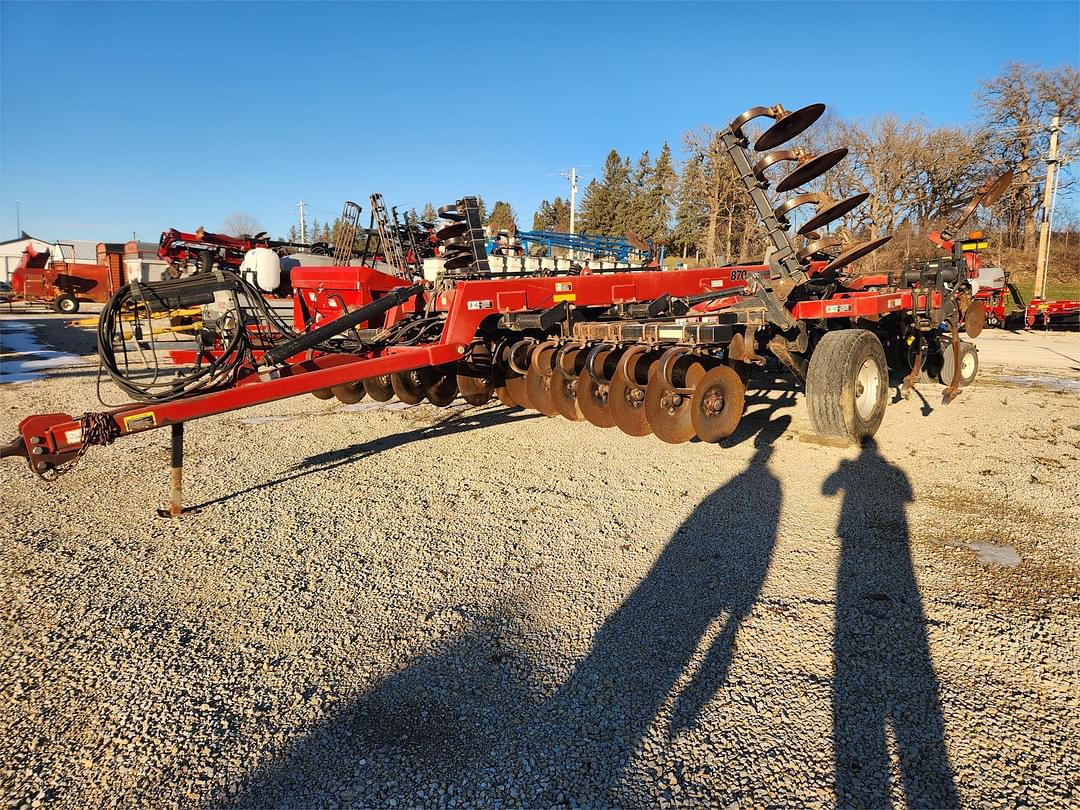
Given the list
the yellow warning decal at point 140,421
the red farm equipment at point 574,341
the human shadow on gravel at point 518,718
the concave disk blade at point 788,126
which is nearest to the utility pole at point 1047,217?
the red farm equipment at point 574,341

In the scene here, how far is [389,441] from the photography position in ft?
21.2

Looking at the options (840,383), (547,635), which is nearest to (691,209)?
(840,383)

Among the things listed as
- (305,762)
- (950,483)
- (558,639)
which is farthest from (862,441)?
(305,762)

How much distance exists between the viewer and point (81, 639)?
2.94m

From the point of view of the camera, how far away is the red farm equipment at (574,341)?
4344 mm

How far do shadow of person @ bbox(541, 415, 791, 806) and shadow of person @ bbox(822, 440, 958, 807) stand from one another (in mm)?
436

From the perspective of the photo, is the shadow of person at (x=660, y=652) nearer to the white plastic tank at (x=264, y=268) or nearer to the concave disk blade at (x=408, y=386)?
the concave disk blade at (x=408, y=386)

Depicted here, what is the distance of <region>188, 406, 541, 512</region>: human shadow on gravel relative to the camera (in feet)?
16.9

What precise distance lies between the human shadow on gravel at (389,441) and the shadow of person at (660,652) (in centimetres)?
311

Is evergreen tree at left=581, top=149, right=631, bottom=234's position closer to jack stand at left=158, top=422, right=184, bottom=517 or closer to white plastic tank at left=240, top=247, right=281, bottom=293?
white plastic tank at left=240, top=247, right=281, bottom=293

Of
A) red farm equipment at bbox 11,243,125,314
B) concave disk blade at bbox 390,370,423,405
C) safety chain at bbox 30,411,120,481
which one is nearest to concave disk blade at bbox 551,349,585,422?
concave disk blade at bbox 390,370,423,405

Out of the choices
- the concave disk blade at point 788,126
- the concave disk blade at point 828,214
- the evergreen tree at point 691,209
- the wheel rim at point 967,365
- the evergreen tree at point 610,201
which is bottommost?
the wheel rim at point 967,365

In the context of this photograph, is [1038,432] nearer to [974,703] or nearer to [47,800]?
[974,703]

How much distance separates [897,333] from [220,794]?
8.25 meters
